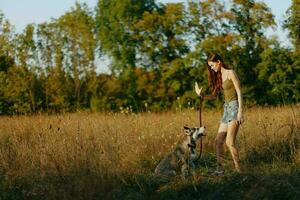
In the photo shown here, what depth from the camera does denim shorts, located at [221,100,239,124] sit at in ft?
34.1

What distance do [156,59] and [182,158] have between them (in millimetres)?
32924

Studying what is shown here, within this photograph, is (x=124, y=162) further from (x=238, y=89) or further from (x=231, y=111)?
(x=238, y=89)

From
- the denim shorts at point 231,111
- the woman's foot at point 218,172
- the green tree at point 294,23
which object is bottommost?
the woman's foot at point 218,172

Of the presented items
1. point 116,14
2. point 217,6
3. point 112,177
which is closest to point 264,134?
point 112,177

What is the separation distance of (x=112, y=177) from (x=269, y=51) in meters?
28.7

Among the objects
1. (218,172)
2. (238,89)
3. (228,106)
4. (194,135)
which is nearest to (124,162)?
(194,135)

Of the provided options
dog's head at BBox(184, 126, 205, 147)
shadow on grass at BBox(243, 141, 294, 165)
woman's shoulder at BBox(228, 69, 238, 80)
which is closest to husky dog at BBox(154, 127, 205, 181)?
dog's head at BBox(184, 126, 205, 147)

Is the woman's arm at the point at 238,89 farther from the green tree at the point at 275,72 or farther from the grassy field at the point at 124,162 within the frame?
the green tree at the point at 275,72

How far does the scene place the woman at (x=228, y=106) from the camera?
34.0 feet

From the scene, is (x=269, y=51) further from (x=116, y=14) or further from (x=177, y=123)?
(x=177, y=123)

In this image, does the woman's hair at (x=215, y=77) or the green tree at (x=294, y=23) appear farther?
the green tree at (x=294, y=23)

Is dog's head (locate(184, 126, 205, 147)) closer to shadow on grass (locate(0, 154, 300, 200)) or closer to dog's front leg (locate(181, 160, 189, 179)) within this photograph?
dog's front leg (locate(181, 160, 189, 179))

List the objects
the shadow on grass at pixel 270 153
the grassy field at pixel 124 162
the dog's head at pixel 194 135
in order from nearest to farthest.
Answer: the grassy field at pixel 124 162, the dog's head at pixel 194 135, the shadow on grass at pixel 270 153

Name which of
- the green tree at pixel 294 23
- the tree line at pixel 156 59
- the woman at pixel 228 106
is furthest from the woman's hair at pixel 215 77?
the green tree at pixel 294 23
